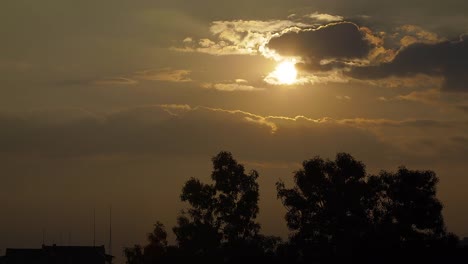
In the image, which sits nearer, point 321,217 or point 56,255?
point 321,217

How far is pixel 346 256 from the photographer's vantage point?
83875 mm

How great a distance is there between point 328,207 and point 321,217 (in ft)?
4.78

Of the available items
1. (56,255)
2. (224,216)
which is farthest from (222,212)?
(56,255)

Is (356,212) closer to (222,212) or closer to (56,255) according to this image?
(222,212)

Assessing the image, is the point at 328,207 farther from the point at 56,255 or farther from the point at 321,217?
the point at 56,255

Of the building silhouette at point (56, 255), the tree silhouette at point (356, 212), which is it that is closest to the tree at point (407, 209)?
the tree silhouette at point (356, 212)

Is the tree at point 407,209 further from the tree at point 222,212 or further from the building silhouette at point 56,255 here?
the building silhouette at point 56,255

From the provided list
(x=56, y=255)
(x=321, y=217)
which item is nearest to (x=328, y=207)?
(x=321, y=217)

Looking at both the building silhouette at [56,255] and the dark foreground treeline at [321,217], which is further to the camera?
the building silhouette at [56,255]

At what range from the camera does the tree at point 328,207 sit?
87.4 metres

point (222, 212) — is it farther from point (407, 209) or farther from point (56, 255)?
point (56, 255)

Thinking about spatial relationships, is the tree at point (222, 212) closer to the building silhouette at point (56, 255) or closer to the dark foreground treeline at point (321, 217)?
the dark foreground treeline at point (321, 217)

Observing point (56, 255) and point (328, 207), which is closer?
point (328, 207)

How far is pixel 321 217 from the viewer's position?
292 ft
